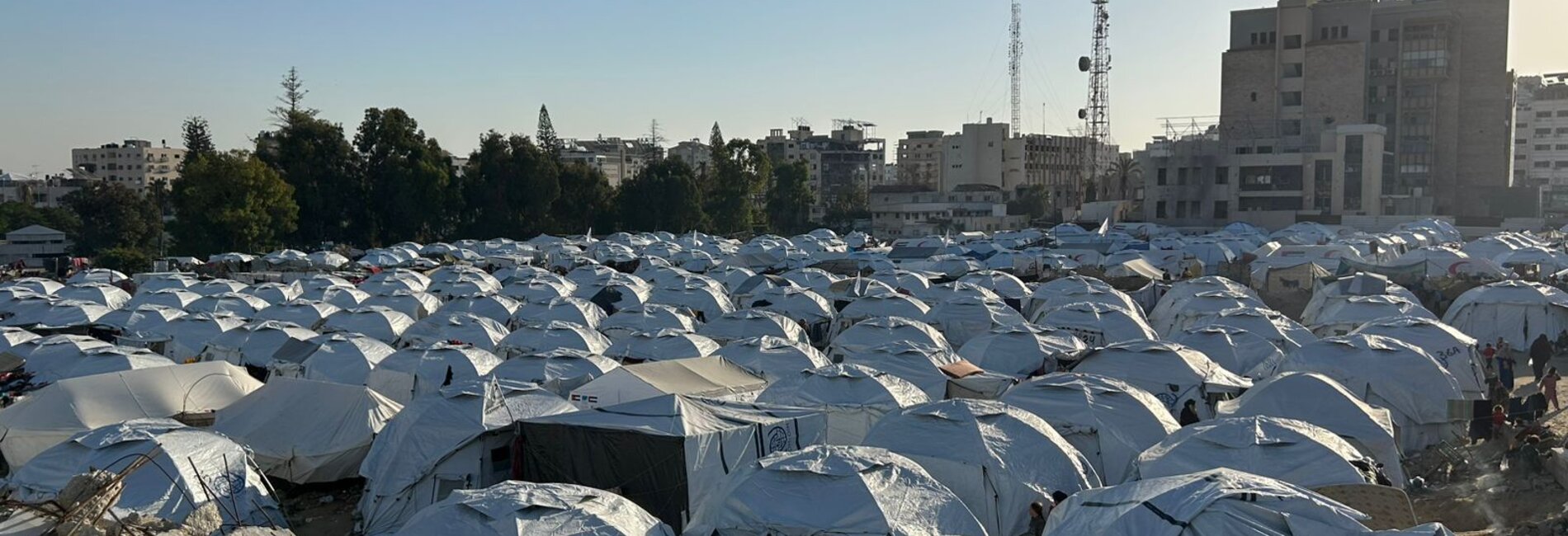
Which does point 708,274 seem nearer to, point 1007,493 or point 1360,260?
point 1360,260

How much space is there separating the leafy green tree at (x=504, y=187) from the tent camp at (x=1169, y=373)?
41.2 meters

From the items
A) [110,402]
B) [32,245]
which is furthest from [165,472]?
[32,245]

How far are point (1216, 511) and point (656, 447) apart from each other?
442 cm

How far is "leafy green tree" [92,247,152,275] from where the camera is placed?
3772 cm

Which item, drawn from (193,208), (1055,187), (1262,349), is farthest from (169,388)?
(1055,187)

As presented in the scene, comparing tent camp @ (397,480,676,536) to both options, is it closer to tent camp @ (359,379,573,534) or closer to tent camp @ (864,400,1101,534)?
tent camp @ (359,379,573,534)

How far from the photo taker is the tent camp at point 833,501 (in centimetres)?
820

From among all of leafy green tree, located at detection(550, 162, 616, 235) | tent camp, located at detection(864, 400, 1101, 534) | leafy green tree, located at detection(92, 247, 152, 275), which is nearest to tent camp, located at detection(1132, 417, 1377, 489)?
tent camp, located at detection(864, 400, 1101, 534)

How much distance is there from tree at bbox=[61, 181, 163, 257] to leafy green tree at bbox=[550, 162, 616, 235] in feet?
55.5

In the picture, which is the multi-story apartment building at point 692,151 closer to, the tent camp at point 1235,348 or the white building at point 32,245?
the white building at point 32,245

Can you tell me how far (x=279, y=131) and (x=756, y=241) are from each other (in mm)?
19969

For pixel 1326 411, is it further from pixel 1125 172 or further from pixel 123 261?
pixel 1125 172

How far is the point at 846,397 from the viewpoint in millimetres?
12586

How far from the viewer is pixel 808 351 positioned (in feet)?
52.6
